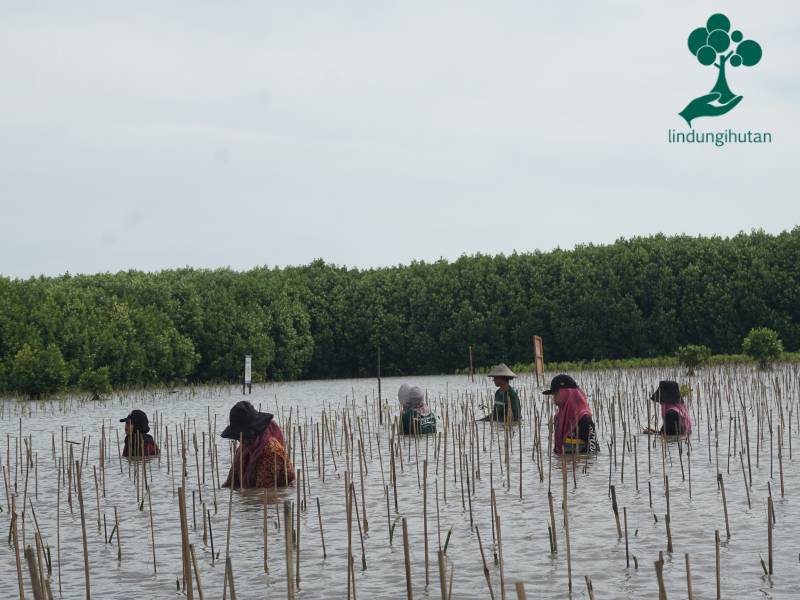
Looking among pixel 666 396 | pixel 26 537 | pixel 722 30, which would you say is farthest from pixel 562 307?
pixel 26 537

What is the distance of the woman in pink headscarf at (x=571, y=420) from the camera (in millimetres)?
13438

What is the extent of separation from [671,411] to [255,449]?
5976mm

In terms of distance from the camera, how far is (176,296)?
3269 cm

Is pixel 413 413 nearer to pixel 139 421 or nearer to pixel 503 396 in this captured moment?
pixel 503 396

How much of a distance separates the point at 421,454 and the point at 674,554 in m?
5.99

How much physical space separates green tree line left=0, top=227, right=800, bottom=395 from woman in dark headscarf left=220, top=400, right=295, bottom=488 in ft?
64.6

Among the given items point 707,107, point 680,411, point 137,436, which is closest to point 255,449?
point 137,436

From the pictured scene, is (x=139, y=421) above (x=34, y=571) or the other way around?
above

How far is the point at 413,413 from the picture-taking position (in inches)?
618

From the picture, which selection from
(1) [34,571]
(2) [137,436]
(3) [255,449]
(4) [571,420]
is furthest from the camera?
(2) [137,436]

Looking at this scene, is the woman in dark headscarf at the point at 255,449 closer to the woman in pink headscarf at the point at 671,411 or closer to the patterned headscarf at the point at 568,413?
the patterned headscarf at the point at 568,413

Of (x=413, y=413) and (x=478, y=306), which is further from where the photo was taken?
(x=478, y=306)

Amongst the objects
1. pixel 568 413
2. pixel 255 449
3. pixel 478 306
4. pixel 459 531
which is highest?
pixel 478 306

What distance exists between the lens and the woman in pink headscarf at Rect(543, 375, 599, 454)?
13.4 m
